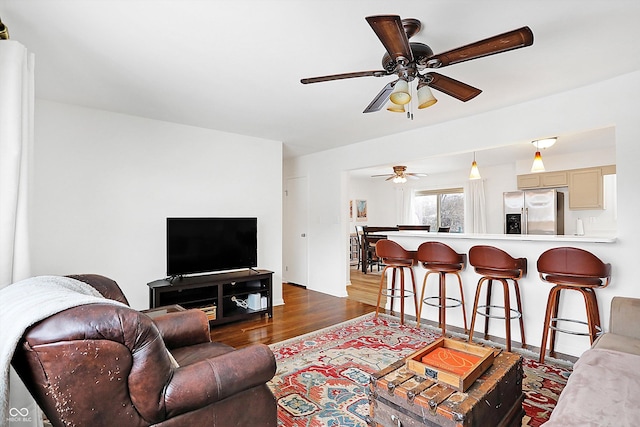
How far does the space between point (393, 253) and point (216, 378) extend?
287 centimetres

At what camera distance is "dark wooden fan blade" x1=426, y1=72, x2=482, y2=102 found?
2060mm

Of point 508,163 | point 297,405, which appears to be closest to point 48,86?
Result: point 297,405

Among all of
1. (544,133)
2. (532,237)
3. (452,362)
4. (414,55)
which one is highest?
(414,55)

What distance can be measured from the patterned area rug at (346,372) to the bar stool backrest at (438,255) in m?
0.77

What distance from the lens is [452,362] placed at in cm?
175

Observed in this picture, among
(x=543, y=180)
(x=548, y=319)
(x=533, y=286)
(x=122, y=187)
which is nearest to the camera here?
(x=548, y=319)

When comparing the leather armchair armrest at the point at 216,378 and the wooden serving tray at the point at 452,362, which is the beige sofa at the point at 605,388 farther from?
the leather armchair armrest at the point at 216,378

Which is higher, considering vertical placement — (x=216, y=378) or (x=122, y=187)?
(x=122, y=187)

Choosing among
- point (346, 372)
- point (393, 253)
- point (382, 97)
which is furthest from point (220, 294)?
point (382, 97)

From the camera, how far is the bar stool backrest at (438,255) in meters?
3.36

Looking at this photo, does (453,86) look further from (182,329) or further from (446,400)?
(182,329)

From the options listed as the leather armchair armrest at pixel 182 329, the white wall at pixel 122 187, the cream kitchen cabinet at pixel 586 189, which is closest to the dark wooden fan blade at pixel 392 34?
the leather armchair armrest at pixel 182 329

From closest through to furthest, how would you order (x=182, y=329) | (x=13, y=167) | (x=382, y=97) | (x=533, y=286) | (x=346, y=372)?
(x=13, y=167) → (x=182, y=329) → (x=382, y=97) → (x=346, y=372) → (x=533, y=286)

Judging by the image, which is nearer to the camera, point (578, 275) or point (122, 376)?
point (122, 376)
